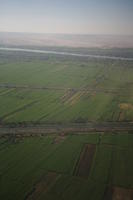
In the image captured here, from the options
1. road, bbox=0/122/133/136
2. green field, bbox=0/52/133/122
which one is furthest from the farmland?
green field, bbox=0/52/133/122

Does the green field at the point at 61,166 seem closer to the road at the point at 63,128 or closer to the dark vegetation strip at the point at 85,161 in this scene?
the dark vegetation strip at the point at 85,161

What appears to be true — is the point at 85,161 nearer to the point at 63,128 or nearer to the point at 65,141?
the point at 65,141

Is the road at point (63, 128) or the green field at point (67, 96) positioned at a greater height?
the green field at point (67, 96)

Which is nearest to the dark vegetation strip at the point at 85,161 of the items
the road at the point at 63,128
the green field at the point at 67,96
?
the road at the point at 63,128

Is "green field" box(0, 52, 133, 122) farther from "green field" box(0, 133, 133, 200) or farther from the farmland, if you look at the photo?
"green field" box(0, 133, 133, 200)

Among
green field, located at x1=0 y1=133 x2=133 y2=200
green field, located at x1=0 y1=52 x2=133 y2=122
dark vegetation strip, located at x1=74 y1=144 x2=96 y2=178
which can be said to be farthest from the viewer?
green field, located at x1=0 y1=52 x2=133 y2=122

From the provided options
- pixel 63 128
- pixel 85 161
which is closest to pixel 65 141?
pixel 63 128

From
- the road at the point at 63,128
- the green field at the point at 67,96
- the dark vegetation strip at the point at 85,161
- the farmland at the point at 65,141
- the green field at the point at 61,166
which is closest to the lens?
the green field at the point at 61,166

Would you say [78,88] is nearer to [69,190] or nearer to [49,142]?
[49,142]
